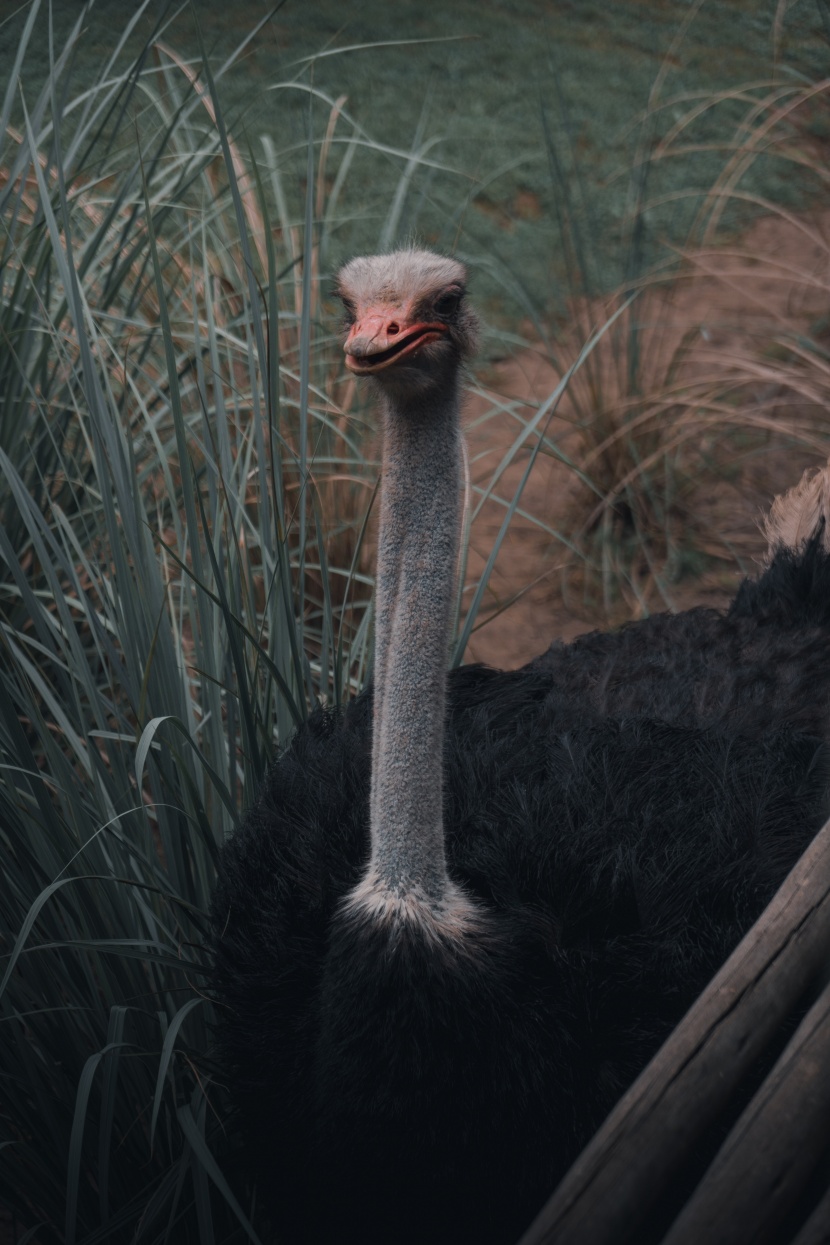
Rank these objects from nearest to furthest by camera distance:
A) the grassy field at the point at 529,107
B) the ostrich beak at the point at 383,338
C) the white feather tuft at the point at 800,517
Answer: the ostrich beak at the point at 383,338, the white feather tuft at the point at 800,517, the grassy field at the point at 529,107

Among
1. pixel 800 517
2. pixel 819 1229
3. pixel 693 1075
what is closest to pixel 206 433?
pixel 800 517

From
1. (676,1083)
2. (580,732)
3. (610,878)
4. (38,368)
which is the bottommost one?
(676,1083)

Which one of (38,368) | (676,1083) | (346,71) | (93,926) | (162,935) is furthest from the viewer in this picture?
(346,71)

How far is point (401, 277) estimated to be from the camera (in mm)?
1454

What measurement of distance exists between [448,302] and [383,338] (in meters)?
0.15

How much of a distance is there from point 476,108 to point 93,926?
14.2ft

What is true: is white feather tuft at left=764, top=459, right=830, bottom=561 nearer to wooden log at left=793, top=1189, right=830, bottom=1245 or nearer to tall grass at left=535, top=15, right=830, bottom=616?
tall grass at left=535, top=15, right=830, bottom=616

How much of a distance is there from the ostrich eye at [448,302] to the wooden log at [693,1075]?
0.74 m

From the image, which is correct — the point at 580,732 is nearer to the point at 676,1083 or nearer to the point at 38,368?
the point at 676,1083

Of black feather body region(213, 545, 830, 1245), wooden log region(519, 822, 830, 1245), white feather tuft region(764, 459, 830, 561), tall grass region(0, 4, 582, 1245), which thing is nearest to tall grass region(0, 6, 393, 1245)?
tall grass region(0, 4, 582, 1245)

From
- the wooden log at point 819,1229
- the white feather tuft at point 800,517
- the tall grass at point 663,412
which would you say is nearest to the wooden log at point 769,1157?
the wooden log at point 819,1229

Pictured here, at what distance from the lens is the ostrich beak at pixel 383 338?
1.38m

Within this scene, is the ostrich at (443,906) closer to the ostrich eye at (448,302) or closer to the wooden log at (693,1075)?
the ostrich eye at (448,302)

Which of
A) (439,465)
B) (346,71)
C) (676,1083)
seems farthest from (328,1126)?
(346,71)
